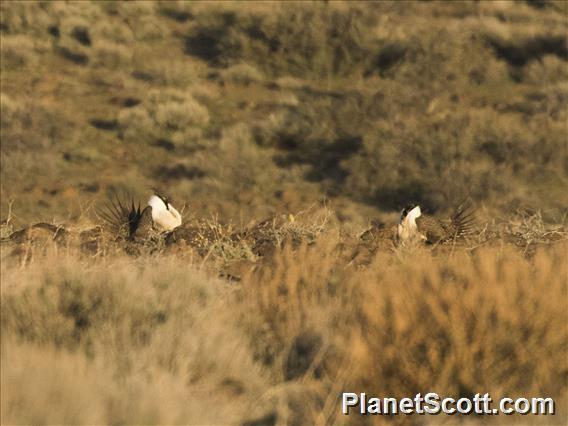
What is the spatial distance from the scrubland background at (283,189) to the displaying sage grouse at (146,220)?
50cm

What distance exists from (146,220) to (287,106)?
15.7 metres

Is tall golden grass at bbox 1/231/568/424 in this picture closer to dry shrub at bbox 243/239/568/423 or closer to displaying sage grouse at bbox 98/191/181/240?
dry shrub at bbox 243/239/568/423

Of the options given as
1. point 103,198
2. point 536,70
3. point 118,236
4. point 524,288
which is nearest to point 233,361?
point 524,288

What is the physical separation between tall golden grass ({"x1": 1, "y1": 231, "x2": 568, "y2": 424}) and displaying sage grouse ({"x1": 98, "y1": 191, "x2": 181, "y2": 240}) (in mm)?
2820

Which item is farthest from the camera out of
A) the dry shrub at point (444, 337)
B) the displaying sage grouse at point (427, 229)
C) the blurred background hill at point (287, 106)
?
the blurred background hill at point (287, 106)

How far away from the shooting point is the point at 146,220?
8547 mm

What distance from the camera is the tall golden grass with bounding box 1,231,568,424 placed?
4.44 meters

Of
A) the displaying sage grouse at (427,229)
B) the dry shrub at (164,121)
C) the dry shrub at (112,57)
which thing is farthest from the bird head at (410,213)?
the dry shrub at (112,57)

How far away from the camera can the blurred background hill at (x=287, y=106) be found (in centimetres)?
2002

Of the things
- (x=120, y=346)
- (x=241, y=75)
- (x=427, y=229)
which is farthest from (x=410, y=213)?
(x=241, y=75)

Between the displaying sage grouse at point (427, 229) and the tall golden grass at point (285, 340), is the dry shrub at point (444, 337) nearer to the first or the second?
the tall golden grass at point (285, 340)

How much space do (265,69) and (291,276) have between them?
22322 millimetres

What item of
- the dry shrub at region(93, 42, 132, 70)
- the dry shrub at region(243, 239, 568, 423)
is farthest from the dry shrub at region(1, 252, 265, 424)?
the dry shrub at region(93, 42, 132, 70)

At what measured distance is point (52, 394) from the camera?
13.0ft
